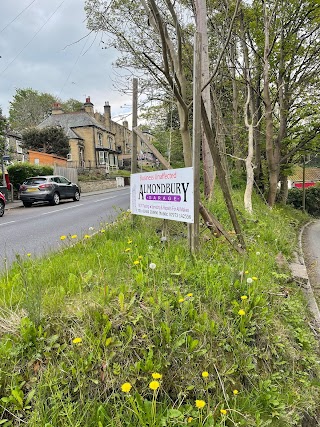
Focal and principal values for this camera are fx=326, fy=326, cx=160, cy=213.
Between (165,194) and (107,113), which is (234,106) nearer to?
(165,194)

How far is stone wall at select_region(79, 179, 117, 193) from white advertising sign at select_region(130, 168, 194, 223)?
2732cm

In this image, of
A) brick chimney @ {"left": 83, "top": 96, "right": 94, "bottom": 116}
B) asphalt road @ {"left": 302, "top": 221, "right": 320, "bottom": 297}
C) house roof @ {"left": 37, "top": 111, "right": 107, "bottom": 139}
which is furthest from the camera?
brick chimney @ {"left": 83, "top": 96, "right": 94, "bottom": 116}

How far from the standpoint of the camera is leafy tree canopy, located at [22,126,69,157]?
1467 inches

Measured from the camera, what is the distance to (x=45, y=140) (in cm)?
3756

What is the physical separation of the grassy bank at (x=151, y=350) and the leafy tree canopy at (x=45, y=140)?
3703 cm

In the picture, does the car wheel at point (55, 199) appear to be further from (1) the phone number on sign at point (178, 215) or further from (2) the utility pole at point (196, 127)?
(2) the utility pole at point (196, 127)

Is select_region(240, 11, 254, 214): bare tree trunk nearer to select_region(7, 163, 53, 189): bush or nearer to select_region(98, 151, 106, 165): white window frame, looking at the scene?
select_region(7, 163, 53, 189): bush

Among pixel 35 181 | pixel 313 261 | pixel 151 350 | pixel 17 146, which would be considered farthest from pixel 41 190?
pixel 17 146

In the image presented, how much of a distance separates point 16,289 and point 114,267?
2.97 feet

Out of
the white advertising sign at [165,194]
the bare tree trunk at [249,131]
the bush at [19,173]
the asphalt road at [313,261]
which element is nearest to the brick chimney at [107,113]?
the bush at [19,173]

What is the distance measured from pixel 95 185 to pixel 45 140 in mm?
9273

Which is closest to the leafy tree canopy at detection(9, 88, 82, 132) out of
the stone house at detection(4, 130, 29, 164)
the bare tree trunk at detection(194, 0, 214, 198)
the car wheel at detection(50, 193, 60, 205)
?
the stone house at detection(4, 130, 29, 164)

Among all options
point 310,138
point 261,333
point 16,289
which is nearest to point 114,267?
point 16,289

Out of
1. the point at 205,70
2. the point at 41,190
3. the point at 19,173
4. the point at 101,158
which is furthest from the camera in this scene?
the point at 101,158
